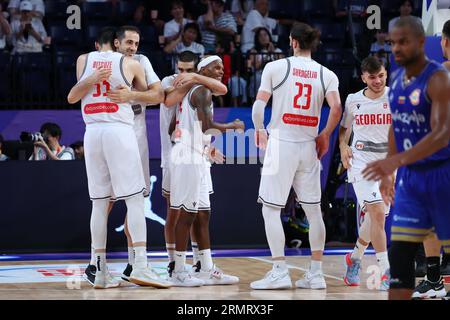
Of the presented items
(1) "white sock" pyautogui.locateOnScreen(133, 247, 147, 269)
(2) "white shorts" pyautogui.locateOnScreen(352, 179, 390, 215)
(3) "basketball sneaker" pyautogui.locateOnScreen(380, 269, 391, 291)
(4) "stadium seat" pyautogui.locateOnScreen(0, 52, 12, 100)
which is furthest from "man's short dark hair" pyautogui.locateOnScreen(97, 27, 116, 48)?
(4) "stadium seat" pyautogui.locateOnScreen(0, 52, 12, 100)

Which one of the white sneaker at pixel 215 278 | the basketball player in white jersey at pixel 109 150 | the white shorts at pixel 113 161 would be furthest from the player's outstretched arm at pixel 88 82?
the white sneaker at pixel 215 278

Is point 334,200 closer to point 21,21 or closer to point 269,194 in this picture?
point 269,194

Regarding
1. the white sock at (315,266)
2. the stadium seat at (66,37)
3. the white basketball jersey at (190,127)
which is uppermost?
the stadium seat at (66,37)

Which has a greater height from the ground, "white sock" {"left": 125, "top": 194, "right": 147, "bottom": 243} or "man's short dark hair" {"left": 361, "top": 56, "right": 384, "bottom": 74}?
"man's short dark hair" {"left": 361, "top": 56, "right": 384, "bottom": 74}

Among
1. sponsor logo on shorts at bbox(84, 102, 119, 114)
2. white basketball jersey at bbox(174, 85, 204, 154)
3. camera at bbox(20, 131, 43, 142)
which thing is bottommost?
camera at bbox(20, 131, 43, 142)

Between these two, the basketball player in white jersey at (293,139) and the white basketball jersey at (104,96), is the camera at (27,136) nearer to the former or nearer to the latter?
the white basketball jersey at (104,96)

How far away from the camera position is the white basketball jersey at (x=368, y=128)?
877cm

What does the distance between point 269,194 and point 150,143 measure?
594 cm

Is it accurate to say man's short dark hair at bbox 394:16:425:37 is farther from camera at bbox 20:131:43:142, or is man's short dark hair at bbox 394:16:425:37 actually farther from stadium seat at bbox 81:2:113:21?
stadium seat at bbox 81:2:113:21

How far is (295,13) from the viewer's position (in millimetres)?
16484

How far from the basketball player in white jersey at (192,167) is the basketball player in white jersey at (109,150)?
44cm

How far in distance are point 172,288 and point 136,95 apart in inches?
70.8

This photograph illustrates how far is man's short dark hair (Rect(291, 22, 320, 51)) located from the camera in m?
8.25

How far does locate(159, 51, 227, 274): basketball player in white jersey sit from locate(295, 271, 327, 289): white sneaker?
1.28 meters
